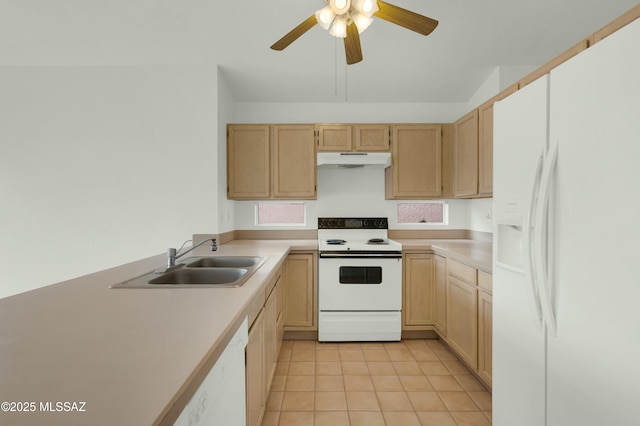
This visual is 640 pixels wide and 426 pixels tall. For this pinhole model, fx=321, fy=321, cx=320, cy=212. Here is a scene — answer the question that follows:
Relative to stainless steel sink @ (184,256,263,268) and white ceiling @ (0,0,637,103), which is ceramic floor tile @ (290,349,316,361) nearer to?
stainless steel sink @ (184,256,263,268)

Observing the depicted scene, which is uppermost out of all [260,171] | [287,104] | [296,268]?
[287,104]

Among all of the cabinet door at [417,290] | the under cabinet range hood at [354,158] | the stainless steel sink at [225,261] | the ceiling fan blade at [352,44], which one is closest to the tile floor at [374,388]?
the cabinet door at [417,290]

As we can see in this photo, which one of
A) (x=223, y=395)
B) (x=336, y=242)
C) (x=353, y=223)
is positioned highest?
(x=353, y=223)

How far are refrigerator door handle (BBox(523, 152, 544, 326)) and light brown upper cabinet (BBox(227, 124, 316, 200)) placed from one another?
2.37 m

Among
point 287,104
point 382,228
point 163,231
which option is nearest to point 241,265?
point 163,231

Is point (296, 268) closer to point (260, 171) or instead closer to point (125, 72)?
point (260, 171)

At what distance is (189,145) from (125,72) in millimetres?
910

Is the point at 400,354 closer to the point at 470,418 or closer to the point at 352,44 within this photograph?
the point at 470,418

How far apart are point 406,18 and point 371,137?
1.72 m

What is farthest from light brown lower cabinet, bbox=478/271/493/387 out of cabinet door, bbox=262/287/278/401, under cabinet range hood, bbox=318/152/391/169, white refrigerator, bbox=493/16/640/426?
under cabinet range hood, bbox=318/152/391/169

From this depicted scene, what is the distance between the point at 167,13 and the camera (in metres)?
2.52

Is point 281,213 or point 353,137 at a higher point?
point 353,137

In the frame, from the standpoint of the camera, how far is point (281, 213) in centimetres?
386

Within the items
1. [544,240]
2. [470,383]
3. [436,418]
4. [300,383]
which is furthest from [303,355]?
[544,240]
